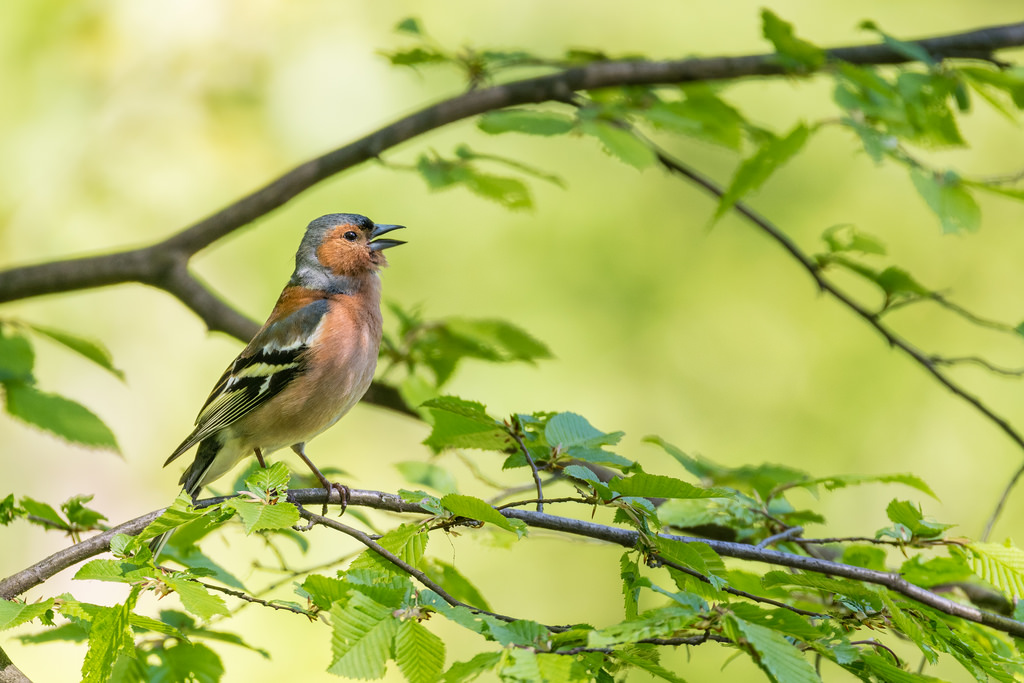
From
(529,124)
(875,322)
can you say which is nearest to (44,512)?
(529,124)

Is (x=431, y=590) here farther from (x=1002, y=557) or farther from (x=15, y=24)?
(x=15, y=24)

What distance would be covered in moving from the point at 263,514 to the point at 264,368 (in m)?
2.38

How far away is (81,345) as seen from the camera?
162 inches

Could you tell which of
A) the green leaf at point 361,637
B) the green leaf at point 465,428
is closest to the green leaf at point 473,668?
the green leaf at point 361,637

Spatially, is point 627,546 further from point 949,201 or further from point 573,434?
point 949,201

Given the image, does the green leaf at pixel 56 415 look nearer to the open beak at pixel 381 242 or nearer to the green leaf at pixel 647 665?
the open beak at pixel 381 242

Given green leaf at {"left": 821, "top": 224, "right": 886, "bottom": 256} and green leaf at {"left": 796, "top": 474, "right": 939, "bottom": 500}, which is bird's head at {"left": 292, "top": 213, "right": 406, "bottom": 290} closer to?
green leaf at {"left": 821, "top": 224, "right": 886, "bottom": 256}

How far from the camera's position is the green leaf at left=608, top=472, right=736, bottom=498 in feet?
7.73

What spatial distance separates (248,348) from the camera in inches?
182

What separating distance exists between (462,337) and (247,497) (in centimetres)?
219

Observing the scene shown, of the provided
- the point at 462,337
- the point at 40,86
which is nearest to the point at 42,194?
the point at 40,86

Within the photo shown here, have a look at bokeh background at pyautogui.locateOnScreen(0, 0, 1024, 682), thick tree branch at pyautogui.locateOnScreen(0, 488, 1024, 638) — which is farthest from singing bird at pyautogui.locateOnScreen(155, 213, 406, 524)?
bokeh background at pyautogui.locateOnScreen(0, 0, 1024, 682)

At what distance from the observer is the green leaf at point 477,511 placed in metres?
2.25

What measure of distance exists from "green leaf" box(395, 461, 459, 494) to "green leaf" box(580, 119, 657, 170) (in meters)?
1.61
